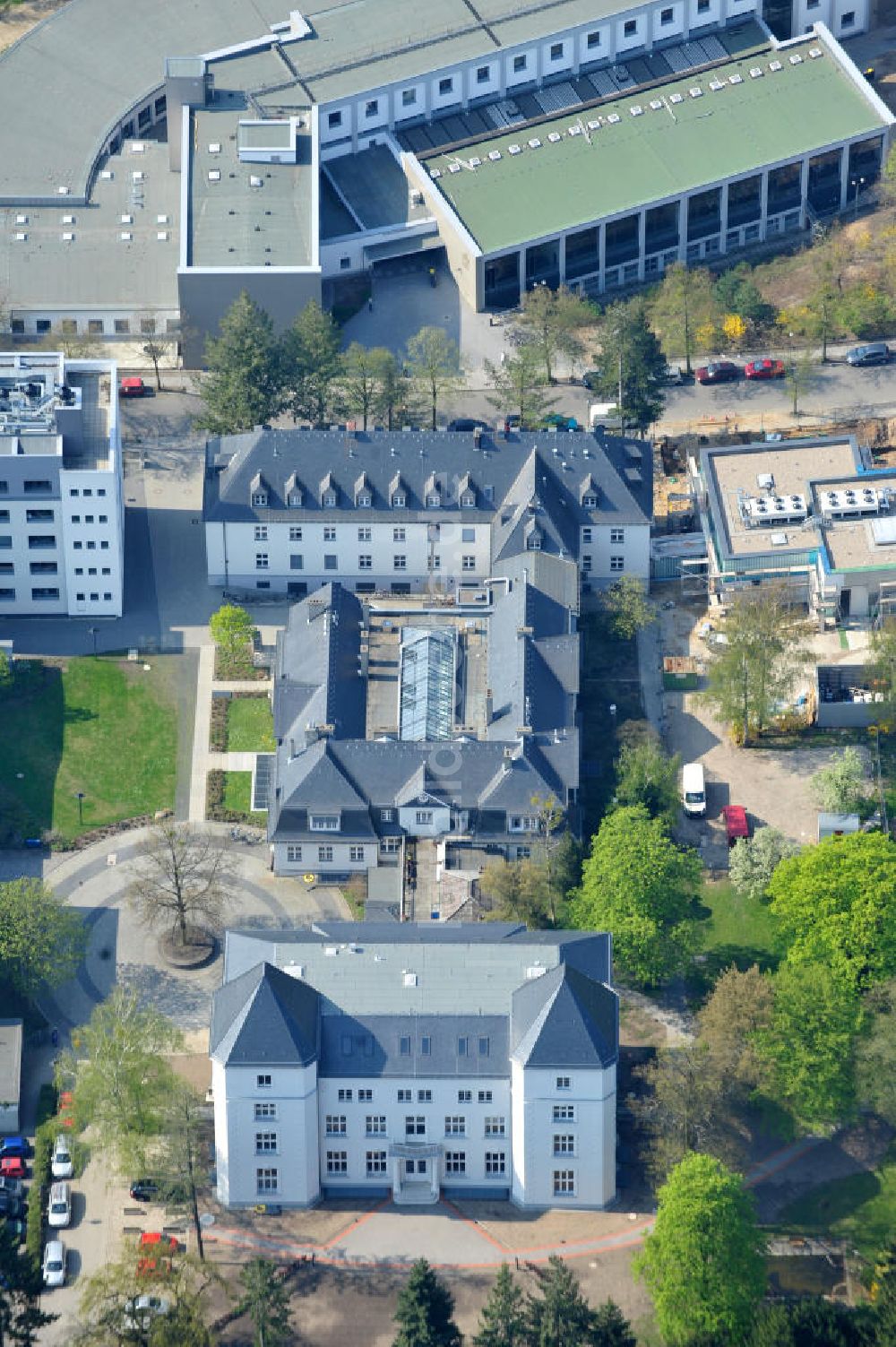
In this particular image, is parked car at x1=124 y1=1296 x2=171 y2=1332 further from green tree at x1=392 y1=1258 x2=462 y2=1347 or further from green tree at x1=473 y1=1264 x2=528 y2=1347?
green tree at x1=473 y1=1264 x2=528 y2=1347

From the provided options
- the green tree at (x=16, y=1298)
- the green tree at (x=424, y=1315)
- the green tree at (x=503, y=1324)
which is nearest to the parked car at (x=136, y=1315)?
the green tree at (x=16, y=1298)

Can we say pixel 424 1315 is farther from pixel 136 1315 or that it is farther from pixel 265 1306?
pixel 136 1315

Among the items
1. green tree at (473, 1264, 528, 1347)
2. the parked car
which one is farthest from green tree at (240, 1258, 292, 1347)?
green tree at (473, 1264, 528, 1347)

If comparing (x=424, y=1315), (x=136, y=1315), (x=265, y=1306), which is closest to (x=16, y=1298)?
(x=136, y=1315)

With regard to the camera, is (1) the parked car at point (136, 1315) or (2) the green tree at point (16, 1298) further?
(1) the parked car at point (136, 1315)

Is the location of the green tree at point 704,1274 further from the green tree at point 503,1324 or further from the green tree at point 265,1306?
the green tree at point 265,1306

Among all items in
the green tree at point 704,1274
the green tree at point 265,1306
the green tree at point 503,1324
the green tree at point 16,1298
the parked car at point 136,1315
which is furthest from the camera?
the green tree at point 704,1274
